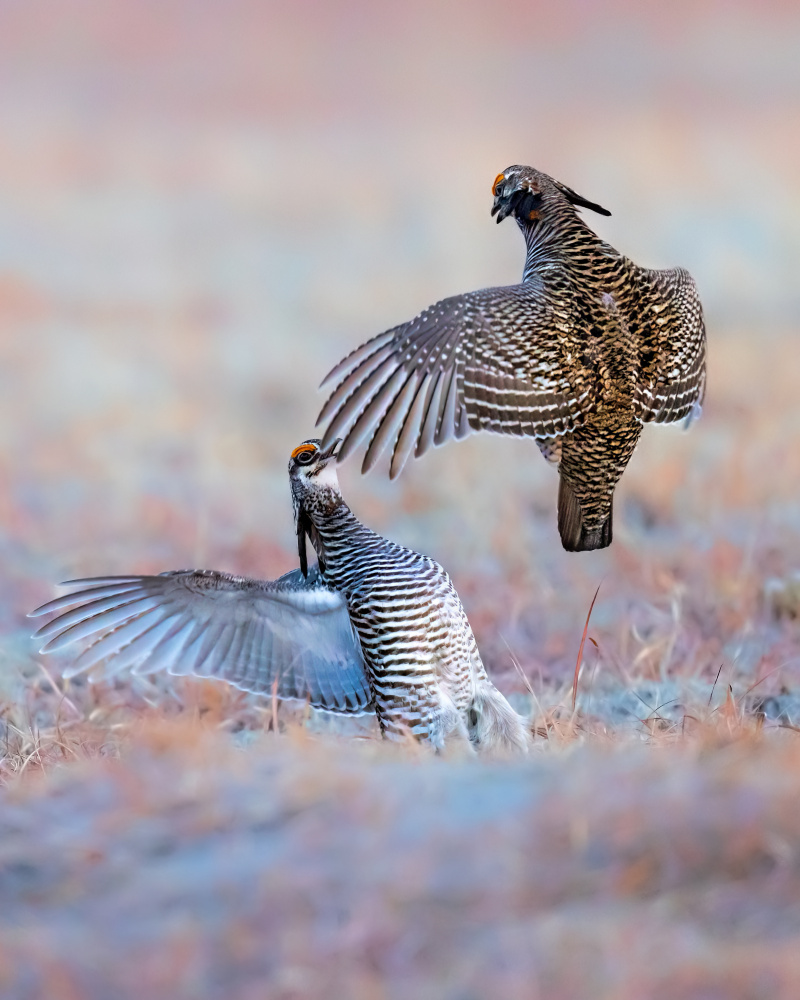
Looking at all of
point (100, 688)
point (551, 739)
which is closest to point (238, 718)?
point (100, 688)

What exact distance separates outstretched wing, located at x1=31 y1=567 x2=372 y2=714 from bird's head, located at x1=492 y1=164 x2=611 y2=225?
4.63 feet

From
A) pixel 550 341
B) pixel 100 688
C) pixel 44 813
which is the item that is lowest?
pixel 100 688

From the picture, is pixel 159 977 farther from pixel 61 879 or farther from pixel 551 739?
pixel 551 739

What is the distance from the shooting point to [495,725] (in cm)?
400

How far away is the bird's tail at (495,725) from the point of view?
3883 millimetres

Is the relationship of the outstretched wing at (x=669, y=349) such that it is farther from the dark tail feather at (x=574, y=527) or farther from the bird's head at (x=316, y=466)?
the bird's head at (x=316, y=466)

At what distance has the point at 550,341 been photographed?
4.14 m

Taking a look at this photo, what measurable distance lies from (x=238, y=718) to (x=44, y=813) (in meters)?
2.04

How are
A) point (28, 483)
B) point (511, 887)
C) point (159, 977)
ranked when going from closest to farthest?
point (159, 977)
point (511, 887)
point (28, 483)

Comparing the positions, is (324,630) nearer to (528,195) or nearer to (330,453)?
(330,453)

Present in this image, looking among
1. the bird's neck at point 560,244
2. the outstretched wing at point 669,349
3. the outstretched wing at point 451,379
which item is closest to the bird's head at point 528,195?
the bird's neck at point 560,244

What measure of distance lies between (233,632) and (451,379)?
3.11ft

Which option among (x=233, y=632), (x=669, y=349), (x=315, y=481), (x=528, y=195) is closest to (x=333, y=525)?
(x=315, y=481)

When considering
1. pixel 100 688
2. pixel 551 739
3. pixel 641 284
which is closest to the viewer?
pixel 551 739
